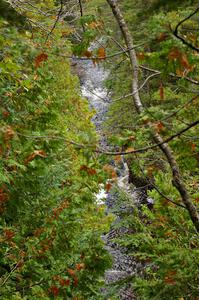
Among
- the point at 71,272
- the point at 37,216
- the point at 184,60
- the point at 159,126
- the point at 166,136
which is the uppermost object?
the point at 166,136

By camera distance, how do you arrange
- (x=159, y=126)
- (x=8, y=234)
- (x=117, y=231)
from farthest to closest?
(x=117, y=231) < (x=8, y=234) < (x=159, y=126)

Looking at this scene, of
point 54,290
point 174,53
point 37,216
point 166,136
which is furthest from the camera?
point 37,216

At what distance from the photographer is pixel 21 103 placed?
7289 mm

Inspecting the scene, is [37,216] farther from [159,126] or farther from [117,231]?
[117,231]

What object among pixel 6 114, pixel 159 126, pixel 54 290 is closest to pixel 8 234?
pixel 54 290

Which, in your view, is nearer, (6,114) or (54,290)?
(6,114)

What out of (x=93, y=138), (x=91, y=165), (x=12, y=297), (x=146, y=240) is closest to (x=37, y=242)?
(x=12, y=297)

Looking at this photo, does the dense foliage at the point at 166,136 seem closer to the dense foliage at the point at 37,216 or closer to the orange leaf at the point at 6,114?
the dense foliage at the point at 37,216

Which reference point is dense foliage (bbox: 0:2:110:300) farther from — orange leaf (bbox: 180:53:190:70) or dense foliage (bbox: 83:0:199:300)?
orange leaf (bbox: 180:53:190:70)

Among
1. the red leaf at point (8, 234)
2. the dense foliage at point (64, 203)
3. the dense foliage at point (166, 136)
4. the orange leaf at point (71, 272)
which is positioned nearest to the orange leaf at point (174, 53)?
the dense foliage at point (166, 136)

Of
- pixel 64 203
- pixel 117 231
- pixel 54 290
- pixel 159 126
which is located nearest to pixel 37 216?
pixel 64 203

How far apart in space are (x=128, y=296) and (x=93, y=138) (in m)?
9.16

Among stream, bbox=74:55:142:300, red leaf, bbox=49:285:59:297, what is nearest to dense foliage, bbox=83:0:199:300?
stream, bbox=74:55:142:300

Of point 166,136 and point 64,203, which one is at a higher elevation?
point 64,203
